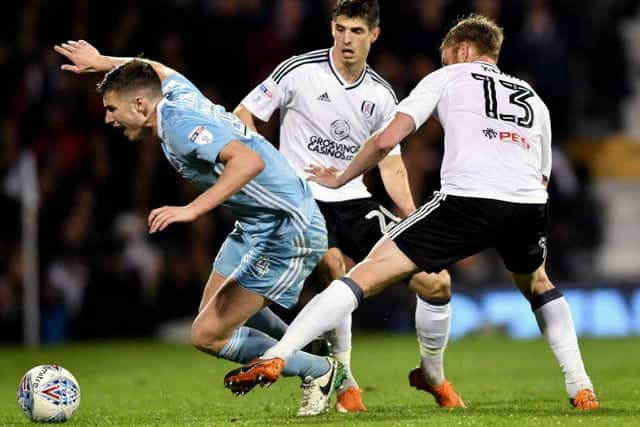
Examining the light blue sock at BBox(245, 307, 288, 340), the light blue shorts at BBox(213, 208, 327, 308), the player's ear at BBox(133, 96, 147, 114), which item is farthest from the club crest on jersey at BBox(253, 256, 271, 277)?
the player's ear at BBox(133, 96, 147, 114)

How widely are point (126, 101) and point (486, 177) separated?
2.03 metres

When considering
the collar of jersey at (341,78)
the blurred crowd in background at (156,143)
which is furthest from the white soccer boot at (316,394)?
the blurred crowd in background at (156,143)

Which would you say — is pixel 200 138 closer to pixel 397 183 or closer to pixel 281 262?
pixel 281 262

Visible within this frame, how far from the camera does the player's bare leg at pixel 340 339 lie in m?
8.27

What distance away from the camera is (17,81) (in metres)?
18.1

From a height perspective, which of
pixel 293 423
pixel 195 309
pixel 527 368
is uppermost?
pixel 293 423

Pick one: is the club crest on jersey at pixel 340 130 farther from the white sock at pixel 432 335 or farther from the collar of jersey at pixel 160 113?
the collar of jersey at pixel 160 113

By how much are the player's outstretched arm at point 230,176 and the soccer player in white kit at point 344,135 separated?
168 centimetres

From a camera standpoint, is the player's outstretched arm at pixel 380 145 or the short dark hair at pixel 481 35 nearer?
the player's outstretched arm at pixel 380 145

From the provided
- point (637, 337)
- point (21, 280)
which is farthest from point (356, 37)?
point (21, 280)

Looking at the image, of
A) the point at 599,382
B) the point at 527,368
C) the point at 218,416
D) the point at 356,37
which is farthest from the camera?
the point at 527,368

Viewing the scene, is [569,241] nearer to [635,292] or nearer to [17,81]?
[635,292]

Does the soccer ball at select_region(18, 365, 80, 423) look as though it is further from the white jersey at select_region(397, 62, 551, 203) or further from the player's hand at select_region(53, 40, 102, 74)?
the white jersey at select_region(397, 62, 551, 203)

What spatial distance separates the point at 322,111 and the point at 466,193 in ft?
4.93
